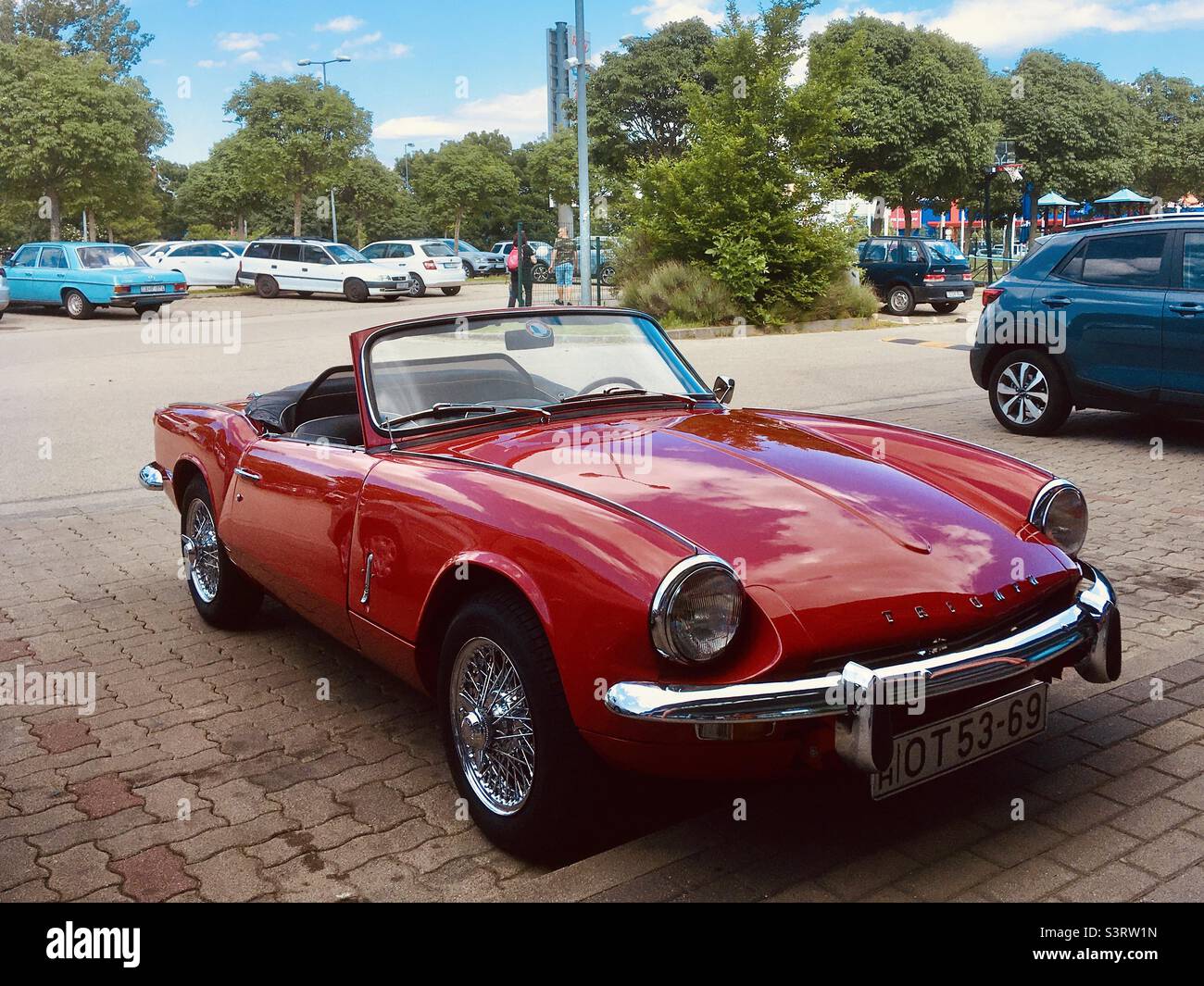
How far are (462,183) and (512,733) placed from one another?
60469 millimetres

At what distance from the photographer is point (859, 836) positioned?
3.15m

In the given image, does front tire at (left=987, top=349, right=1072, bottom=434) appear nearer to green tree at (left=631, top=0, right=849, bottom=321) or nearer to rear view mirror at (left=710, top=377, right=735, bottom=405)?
rear view mirror at (left=710, top=377, right=735, bottom=405)

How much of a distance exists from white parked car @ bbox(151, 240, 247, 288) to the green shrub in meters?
18.1

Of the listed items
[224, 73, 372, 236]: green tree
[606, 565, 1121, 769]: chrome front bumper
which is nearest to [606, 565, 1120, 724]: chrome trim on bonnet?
[606, 565, 1121, 769]: chrome front bumper

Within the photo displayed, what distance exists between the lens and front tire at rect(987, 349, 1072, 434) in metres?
9.30

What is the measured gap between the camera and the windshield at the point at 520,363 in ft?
13.5

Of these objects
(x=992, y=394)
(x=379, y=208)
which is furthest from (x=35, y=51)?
(x=992, y=394)

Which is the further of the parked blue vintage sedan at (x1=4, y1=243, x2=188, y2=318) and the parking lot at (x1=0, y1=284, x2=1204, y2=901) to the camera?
the parked blue vintage sedan at (x1=4, y1=243, x2=188, y2=318)

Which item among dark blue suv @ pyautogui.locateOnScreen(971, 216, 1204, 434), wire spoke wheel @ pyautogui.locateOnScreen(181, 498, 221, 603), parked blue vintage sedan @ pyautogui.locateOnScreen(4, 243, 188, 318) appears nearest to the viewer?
wire spoke wheel @ pyautogui.locateOnScreen(181, 498, 221, 603)

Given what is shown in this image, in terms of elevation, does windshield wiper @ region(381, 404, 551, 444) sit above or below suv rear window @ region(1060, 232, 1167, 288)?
below

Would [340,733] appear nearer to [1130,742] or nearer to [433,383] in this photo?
[433,383]

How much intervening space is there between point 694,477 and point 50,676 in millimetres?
2812

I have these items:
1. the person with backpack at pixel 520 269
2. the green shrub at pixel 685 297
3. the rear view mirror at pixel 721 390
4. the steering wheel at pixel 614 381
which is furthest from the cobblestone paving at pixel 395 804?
the person with backpack at pixel 520 269

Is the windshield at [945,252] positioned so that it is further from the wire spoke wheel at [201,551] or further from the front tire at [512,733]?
the front tire at [512,733]
